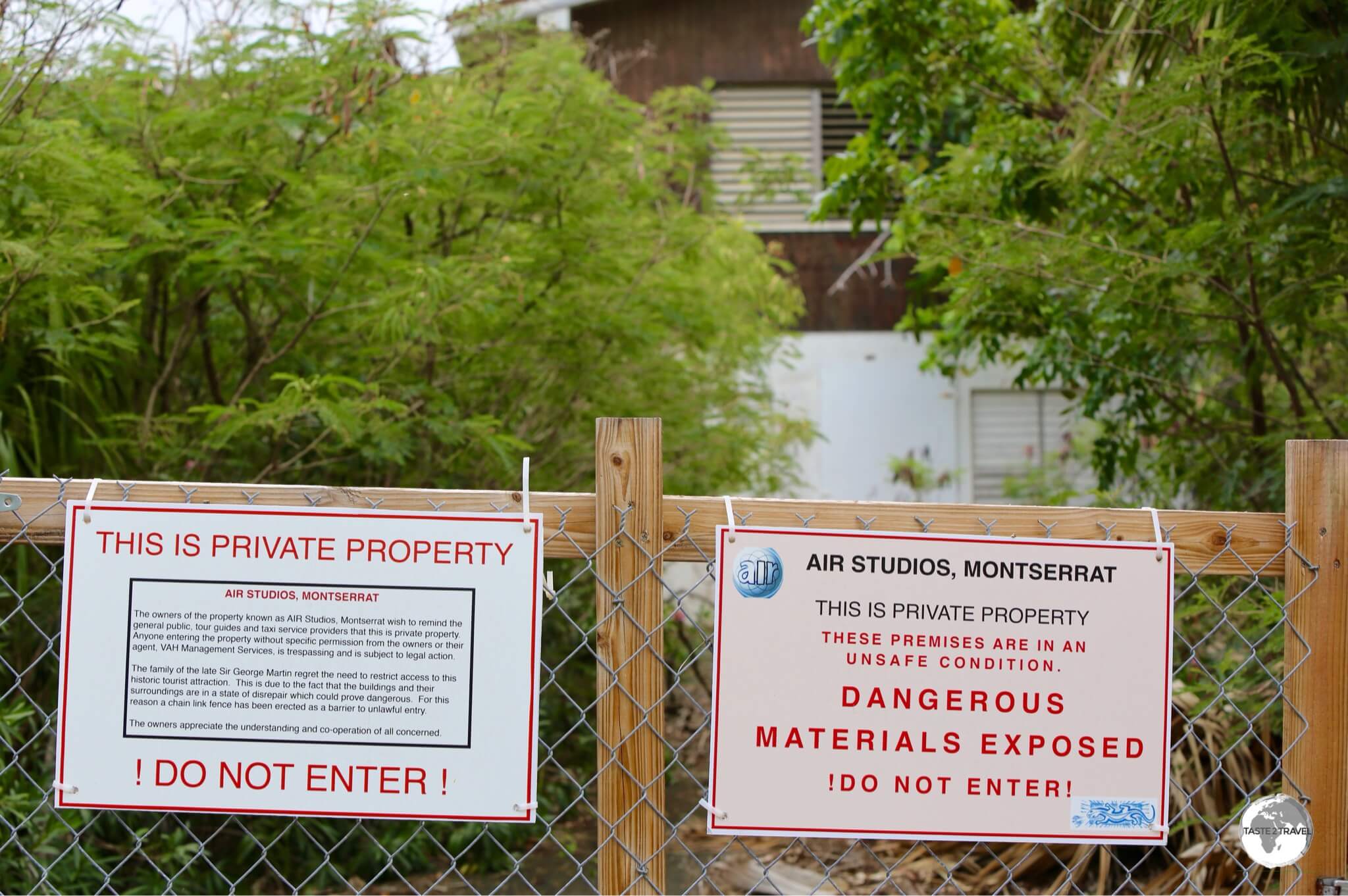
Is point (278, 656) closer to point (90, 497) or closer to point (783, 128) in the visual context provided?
point (90, 497)

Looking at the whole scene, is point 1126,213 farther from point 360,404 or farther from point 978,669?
point 978,669

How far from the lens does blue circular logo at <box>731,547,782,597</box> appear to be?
2.12 m

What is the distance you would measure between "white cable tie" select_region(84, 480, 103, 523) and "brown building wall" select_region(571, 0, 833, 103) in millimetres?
9421

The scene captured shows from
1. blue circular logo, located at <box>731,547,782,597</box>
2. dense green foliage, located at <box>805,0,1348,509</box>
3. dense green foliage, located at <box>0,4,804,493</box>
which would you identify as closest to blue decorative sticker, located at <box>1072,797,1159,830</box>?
blue circular logo, located at <box>731,547,782,597</box>

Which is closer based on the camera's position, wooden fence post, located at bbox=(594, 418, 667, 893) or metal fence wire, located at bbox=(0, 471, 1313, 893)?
wooden fence post, located at bbox=(594, 418, 667, 893)

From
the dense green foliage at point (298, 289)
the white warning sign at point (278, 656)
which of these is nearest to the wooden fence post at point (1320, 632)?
the white warning sign at point (278, 656)

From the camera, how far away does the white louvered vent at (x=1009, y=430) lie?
10.8m

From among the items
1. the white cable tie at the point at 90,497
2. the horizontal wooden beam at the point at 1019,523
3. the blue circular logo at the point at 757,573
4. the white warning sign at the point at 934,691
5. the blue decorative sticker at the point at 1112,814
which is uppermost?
the white cable tie at the point at 90,497

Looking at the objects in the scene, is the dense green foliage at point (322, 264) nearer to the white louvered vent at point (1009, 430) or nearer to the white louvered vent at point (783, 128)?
the white louvered vent at point (783, 128)

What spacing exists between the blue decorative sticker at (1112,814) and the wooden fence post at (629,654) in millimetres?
740

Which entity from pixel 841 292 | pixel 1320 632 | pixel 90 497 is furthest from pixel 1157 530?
pixel 841 292

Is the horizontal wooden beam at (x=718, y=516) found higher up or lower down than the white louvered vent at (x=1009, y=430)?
higher up

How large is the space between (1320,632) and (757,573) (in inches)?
41.9

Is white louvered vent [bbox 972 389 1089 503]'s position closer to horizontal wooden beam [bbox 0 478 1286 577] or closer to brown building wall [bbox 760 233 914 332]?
brown building wall [bbox 760 233 914 332]
